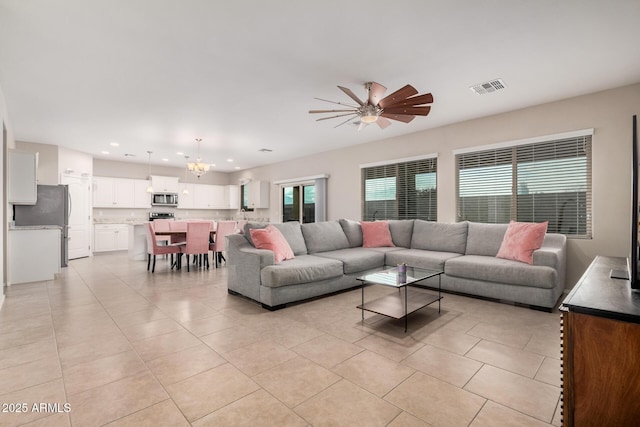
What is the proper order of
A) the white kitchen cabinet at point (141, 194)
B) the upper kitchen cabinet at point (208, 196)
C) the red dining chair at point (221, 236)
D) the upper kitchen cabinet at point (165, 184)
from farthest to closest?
1. the upper kitchen cabinet at point (208, 196)
2. the upper kitchen cabinet at point (165, 184)
3. the white kitchen cabinet at point (141, 194)
4. the red dining chair at point (221, 236)

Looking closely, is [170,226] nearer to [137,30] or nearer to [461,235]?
[137,30]

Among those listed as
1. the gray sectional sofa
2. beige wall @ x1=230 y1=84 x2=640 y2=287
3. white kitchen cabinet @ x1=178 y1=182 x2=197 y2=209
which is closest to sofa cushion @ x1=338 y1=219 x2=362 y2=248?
the gray sectional sofa

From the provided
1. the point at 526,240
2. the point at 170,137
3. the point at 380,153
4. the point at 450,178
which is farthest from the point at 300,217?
the point at 526,240

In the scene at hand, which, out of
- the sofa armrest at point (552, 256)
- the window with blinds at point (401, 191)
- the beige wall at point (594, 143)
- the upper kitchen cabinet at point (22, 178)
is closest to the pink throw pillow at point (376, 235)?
the window with blinds at point (401, 191)

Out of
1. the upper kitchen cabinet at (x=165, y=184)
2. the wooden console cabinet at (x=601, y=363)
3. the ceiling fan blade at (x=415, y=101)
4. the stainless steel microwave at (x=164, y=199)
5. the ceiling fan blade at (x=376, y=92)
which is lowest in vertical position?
the wooden console cabinet at (x=601, y=363)

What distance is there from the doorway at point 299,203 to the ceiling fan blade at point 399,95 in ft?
15.1

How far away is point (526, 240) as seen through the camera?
3.64m

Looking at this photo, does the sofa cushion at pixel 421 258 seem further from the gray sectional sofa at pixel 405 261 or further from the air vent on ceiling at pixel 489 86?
the air vent on ceiling at pixel 489 86

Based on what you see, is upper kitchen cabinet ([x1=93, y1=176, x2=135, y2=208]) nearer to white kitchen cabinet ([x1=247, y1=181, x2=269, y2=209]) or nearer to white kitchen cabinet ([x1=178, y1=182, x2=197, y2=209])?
white kitchen cabinet ([x1=178, y1=182, x2=197, y2=209])

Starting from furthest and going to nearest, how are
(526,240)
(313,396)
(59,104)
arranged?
(59,104), (526,240), (313,396)

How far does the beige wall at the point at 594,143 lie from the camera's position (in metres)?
3.63

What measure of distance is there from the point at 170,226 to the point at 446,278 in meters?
6.11

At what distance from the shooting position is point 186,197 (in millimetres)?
9922

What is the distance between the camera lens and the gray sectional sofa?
→ 3260 millimetres
